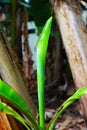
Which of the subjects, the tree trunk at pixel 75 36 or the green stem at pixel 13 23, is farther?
the green stem at pixel 13 23

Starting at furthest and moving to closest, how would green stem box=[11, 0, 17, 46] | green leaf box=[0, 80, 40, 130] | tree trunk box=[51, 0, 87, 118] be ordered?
1. green stem box=[11, 0, 17, 46]
2. tree trunk box=[51, 0, 87, 118]
3. green leaf box=[0, 80, 40, 130]

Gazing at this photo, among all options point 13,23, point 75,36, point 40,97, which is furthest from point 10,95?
point 13,23

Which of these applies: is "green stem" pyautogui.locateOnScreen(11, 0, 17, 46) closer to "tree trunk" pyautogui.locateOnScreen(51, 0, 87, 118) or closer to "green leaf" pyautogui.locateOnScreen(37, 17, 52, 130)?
"tree trunk" pyautogui.locateOnScreen(51, 0, 87, 118)

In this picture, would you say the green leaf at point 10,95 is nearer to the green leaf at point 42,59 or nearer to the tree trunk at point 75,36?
the green leaf at point 42,59

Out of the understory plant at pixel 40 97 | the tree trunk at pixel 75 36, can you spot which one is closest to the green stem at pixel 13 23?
the tree trunk at pixel 75 36

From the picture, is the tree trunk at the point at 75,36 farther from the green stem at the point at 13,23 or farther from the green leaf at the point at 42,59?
the green stem at the point at 13,23

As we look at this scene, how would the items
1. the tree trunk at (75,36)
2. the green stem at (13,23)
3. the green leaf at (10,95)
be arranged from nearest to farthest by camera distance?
the green leaf at (10,95) → the tree trunk at (75,36) → the green stem at (13,23)

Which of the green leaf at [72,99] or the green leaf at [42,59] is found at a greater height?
the green leaf at [42,59]

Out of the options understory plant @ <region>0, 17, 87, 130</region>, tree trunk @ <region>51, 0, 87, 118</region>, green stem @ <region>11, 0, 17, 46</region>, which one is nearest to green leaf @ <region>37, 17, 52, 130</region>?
understory plant @ <region>0, 17, 87, 130</region>

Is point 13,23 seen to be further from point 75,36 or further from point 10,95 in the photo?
point 10,95

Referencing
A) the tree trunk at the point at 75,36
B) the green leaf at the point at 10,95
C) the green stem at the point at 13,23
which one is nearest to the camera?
the green leaf at the point at 10,95
